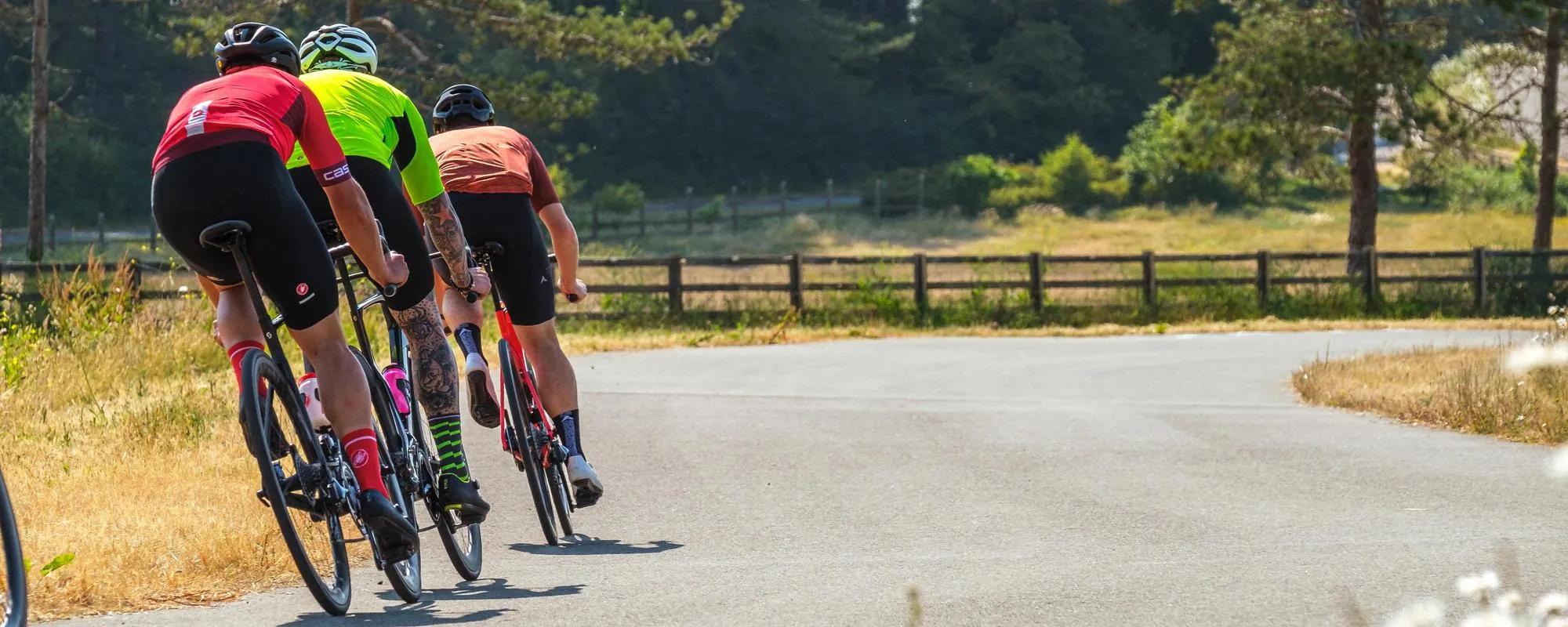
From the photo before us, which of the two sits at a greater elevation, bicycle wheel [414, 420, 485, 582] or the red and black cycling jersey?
the red and black cycling jersey

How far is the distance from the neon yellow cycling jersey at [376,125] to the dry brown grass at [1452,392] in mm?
7118

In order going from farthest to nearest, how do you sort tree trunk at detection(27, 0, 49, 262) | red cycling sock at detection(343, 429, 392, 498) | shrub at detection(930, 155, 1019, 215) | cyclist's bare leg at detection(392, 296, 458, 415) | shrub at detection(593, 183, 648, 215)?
shrub at detection(930, 155, 1019, 215), shrub at detection(593, 183, 648, 215), tree trunk at detection(27, 0, 49, 262), cyclist's bare leg at detection(392, 296, 458, 415), red cycling sock at detection(343, 429, 392, 498)

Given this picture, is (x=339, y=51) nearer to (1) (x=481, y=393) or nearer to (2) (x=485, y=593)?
(1) (x=481, y=393)

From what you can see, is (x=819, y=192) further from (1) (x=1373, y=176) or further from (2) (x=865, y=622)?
(2) (x=865, y=622)

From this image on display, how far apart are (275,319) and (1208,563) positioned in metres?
3.16

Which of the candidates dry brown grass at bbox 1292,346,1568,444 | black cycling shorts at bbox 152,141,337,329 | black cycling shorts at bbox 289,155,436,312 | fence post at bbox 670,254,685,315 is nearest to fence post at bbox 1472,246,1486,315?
dry brown grass at bbox 1292,346,1568,444

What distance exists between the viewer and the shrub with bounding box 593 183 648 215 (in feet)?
196

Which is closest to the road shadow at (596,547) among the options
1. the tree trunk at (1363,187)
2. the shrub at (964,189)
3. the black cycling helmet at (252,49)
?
the black cycling helmet at (252,49)

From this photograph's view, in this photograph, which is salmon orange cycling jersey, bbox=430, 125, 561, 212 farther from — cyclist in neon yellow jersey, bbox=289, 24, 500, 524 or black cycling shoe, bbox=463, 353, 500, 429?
black cycling shoe, bbox=463, 353, 500, 429

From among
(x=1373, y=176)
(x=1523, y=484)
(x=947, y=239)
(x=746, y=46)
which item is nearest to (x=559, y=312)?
(x=1373, y=176)

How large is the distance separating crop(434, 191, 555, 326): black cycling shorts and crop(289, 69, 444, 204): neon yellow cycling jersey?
0.60 m

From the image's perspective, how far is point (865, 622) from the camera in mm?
5195

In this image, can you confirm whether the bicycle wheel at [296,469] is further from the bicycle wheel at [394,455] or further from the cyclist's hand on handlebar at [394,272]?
the cyclist's hand on handlebar at [394,272]

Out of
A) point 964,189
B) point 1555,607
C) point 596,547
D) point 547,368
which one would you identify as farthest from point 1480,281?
point 964,189
